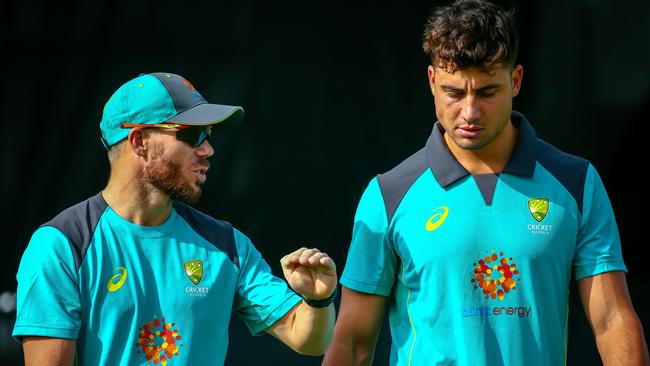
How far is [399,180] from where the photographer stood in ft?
12.0

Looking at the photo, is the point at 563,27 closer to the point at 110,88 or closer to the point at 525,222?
the point at 110,88

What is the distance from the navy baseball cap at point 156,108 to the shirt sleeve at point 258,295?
39 cm

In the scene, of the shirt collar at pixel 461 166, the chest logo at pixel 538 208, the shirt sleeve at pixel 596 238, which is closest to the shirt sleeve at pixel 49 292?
the shirt collar at pixel 461 166

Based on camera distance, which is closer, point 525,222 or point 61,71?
point 525,222

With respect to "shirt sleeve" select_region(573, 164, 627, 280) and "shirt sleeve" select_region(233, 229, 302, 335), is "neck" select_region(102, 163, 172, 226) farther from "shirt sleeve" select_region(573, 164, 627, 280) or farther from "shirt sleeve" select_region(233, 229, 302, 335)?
"shirt sleeve" select_region(573, 164, 627, 280)

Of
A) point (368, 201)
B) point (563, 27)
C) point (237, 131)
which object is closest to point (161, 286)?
point (368, 201)

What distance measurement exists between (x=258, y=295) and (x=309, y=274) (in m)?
0.27

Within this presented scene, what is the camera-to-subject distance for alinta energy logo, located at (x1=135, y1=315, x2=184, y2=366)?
3467mm

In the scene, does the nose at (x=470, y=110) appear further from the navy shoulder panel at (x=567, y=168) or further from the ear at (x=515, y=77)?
the navy shoulder panel at (x=567, y=168)

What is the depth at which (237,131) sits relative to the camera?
6523 mm

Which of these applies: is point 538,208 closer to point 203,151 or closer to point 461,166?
point 461,166

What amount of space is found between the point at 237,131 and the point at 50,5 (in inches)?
47.3

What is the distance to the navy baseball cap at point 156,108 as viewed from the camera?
3693 millimetres

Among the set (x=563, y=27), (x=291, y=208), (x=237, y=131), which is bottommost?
(x=291, y=208)
